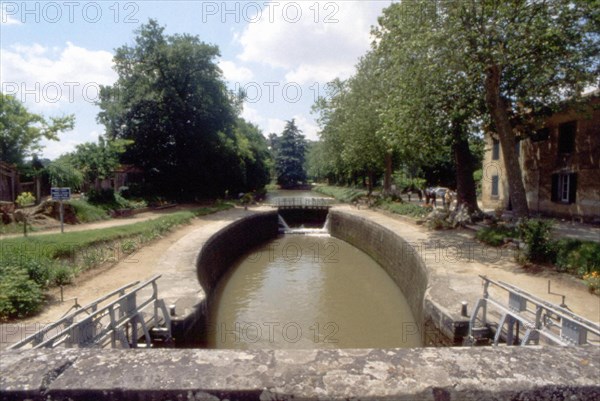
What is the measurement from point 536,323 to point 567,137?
18.8m

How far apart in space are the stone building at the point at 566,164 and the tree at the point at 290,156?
54.1m

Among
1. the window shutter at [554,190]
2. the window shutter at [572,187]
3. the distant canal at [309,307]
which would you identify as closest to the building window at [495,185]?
the window shutter at [554,190]

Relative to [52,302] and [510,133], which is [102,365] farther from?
[510,133]

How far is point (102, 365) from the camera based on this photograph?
1956 mm

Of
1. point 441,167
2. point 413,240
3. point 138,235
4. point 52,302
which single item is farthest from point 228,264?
point 441,167

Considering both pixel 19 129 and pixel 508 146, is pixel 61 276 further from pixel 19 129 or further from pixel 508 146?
pixel 19 129

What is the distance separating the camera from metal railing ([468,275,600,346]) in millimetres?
4512

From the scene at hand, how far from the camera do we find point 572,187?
20.0m

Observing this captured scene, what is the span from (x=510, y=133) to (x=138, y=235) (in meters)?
15.1

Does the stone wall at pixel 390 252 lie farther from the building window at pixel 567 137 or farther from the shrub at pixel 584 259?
the building window at pixel 567 137

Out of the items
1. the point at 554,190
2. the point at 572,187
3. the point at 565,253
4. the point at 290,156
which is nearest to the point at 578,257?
the point at 565,253

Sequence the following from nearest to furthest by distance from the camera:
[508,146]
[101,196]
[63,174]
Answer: [508,146]
[63,174]
[101,196]

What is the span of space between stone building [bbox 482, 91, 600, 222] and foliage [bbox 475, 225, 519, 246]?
20.0 ft

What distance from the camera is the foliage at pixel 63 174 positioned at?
22453mm
